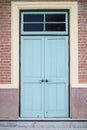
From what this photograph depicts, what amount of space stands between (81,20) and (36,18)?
1.21 meters

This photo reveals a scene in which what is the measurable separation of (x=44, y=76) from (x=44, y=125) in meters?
1.33

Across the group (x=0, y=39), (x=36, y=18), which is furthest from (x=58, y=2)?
(x=0, y=39)

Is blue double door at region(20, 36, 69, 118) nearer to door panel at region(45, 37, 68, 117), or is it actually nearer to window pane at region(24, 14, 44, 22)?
door panel at region(45, 37, 68, 117)

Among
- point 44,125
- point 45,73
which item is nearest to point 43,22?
point 45,73

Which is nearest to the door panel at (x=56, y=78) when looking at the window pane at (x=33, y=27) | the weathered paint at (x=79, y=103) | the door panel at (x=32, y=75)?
the door panel at (x=32, y=75)

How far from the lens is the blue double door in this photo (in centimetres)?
1177

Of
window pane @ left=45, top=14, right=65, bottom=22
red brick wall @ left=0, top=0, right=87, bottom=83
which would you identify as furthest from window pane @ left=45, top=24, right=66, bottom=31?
red brick wall @ left=0, top=0, right=87, bottom=83

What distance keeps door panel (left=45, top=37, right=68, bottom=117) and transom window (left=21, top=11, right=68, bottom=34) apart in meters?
0.30

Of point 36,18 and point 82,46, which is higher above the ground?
point 36,18

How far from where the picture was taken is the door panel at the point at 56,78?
463 inches

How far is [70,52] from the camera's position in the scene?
11.7 m

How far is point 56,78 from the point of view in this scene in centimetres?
1178

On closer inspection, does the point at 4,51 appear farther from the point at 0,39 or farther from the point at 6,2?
the point at 6,2

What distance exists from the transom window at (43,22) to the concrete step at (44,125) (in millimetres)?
2399
